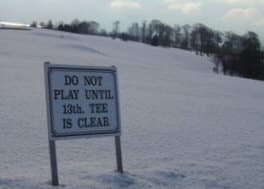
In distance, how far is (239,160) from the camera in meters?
8.40

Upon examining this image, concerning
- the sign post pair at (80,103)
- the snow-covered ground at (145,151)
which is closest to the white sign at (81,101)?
the sign post pair at (80,103)

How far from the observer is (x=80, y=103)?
22.2ft

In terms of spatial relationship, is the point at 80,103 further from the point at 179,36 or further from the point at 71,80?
the point at 179,36

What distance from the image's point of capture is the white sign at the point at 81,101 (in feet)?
21.2

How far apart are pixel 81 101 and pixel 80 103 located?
0.03m

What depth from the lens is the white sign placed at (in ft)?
21.2

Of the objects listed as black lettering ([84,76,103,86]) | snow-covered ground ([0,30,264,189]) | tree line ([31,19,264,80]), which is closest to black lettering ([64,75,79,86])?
black lettering ([84,76,103,86])

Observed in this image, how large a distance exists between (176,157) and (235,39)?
4119 inches

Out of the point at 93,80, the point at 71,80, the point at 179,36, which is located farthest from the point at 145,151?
the point at 179,36

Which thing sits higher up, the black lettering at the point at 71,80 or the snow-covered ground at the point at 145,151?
the black lettering at the point at 71,80

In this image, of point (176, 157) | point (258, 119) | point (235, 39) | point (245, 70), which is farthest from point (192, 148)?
point (235, 39)

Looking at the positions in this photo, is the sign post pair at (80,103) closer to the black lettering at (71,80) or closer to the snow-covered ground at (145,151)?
the black lettering at (71,80)

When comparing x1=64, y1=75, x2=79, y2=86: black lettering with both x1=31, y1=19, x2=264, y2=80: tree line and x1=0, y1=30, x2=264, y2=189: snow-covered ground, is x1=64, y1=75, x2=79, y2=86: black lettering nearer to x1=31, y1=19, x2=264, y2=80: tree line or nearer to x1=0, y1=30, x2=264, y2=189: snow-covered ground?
x1=0, y1=30, x2=264, y2=189: snow-covered ground

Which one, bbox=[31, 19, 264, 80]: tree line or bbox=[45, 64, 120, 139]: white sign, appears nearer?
bbox=[45, 64, 120, 139]: white sign
